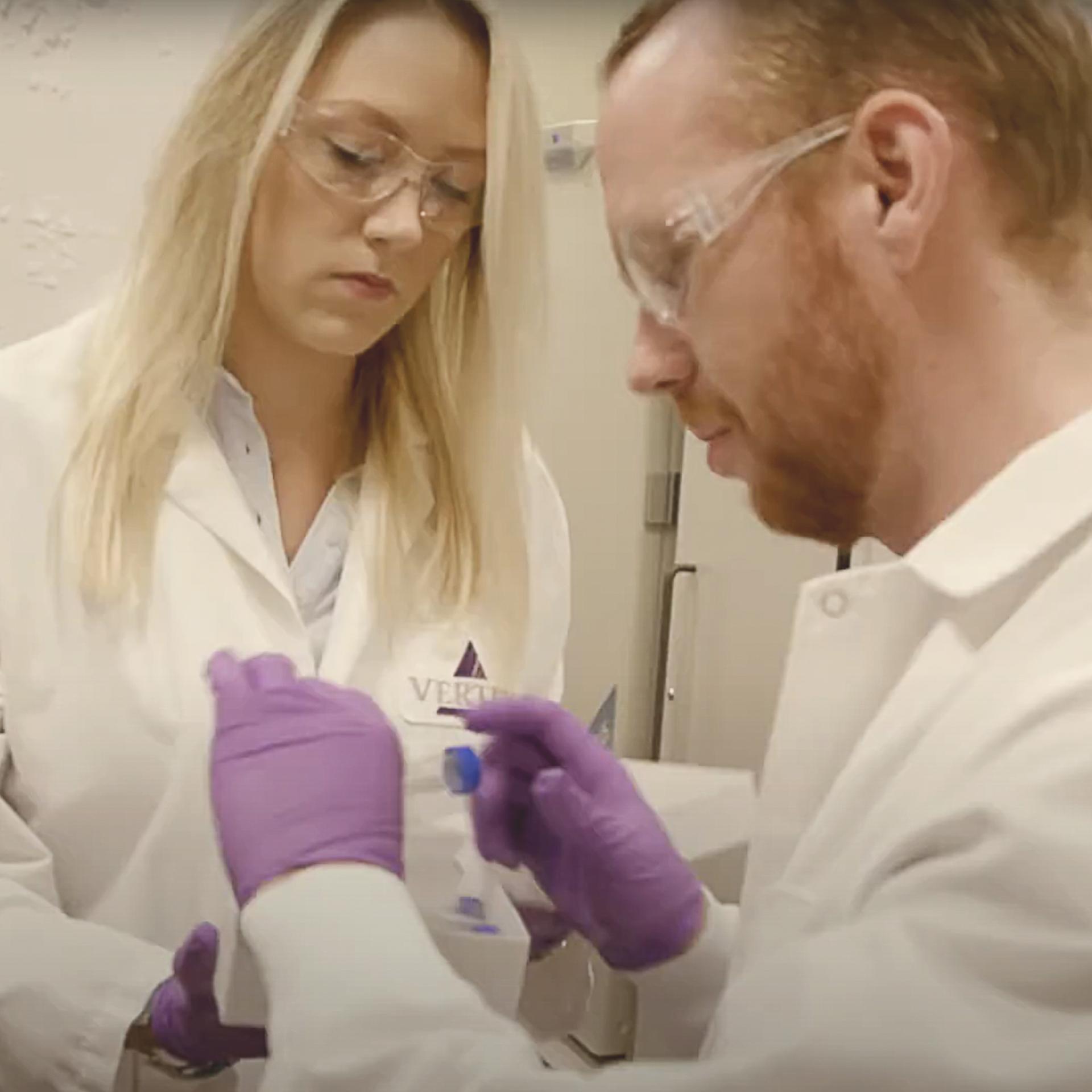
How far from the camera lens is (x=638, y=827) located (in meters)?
0.81

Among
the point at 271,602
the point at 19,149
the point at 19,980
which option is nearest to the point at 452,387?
the point at 271,602

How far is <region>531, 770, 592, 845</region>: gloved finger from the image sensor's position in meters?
0.80

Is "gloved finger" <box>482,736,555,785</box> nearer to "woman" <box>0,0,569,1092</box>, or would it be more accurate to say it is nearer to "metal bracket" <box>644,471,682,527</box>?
"woman" <box>0,0,569,1092</box>

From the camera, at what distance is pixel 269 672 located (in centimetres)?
74

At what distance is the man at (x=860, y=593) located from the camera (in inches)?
18.3

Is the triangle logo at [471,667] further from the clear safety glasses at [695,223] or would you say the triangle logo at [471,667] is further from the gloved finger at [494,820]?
the clear safety glasses at [695,223]

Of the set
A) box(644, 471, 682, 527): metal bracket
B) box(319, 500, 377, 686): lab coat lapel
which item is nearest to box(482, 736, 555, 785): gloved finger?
box(319, 500, 377, 686): lab coat lapel

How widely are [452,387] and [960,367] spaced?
1.22 feet

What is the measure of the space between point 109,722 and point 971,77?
0.60 meters

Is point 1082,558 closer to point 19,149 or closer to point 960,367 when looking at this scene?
point 960,367

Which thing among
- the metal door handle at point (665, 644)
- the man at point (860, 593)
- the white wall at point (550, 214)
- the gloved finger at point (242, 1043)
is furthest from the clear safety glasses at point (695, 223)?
the gloved finger at point (242, 1043)

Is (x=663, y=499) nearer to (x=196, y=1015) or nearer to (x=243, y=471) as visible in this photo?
(x=243, y=471)

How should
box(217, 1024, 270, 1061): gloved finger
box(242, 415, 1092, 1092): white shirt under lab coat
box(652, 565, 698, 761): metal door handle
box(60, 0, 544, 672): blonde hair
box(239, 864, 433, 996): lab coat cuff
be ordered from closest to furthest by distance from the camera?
box(242, 415, 1092, 1092): white shirt under lab coat, box(239, 864, 433, 996): lab coat cuff, box(217, 1024, 270, 1061): gloved finger, box(60, 0, 544, 672): blonde hair, box(652, 565, 698, 761): metal door handle

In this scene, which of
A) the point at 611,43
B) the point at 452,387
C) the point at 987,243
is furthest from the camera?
the point at 452,387
